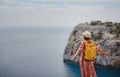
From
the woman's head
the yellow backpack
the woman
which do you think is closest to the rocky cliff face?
the woman

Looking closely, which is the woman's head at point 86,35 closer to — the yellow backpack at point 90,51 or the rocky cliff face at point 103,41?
the yellow backpack at point 90,51

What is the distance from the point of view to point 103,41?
101 meters

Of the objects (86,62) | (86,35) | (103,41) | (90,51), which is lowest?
(103,41)

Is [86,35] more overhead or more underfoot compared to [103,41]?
more overhead

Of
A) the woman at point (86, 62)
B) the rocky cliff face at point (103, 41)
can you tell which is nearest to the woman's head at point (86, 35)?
the woman at point (86, 62)

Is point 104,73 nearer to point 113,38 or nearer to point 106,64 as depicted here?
point 106,64

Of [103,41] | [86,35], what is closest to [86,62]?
[86,35]

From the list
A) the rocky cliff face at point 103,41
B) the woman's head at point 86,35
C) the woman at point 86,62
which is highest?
the woman's head at point 86,35

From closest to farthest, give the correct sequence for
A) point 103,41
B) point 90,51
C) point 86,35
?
point 90,51 → point 86,35 → point 103,41

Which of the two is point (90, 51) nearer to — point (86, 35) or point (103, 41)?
point (86, 35)

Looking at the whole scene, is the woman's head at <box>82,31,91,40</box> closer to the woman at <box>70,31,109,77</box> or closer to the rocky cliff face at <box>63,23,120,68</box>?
the woman at <box>70,31,109,77</box>

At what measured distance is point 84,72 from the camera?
42.9 ft

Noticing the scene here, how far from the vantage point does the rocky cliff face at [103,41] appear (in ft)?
309

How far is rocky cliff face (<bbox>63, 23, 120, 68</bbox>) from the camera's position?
309 feet
